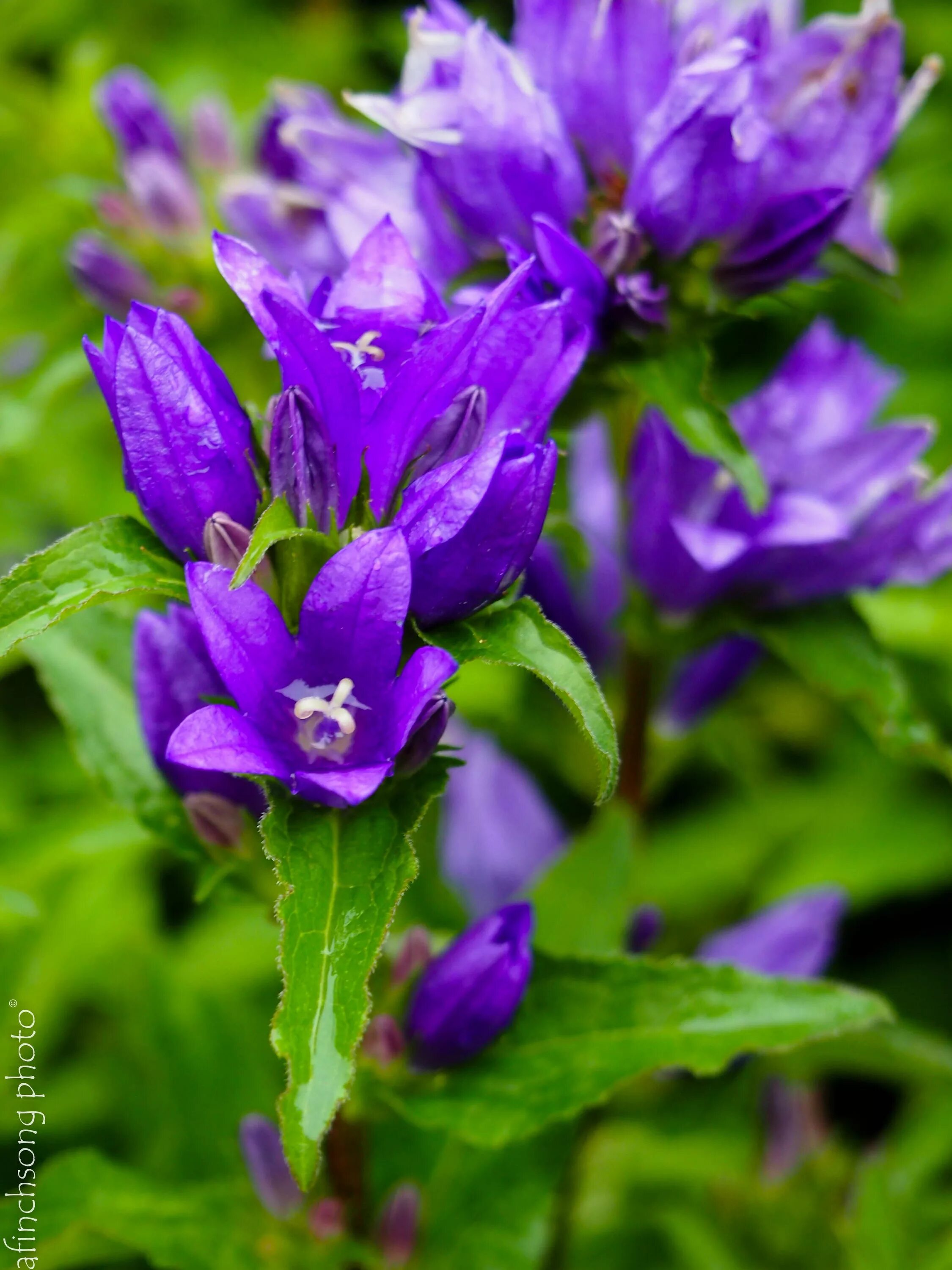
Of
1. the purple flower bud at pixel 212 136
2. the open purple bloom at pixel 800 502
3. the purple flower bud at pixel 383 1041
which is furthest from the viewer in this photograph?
the purple flower bud at pixel 212 136

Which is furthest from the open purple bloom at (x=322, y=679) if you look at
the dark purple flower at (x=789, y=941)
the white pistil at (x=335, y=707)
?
the dark purple flower at (x=789, y=941)

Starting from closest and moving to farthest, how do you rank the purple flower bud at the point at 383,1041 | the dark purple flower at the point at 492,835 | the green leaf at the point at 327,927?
the green leaf at the point at 327,927, the purple flower bud at the point at 383,1041, the dark purple flower at the point at 492,835

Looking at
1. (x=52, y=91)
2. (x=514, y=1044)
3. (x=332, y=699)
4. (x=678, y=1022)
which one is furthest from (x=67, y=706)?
(x=52, y=91)

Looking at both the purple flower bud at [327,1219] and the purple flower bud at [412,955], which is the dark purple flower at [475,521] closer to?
the purple flower bud at [412,955]

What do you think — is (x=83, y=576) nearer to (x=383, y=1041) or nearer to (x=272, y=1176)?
(x=383, y=1041)

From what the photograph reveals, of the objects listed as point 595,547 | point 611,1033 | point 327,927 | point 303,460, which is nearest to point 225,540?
point 303,460
